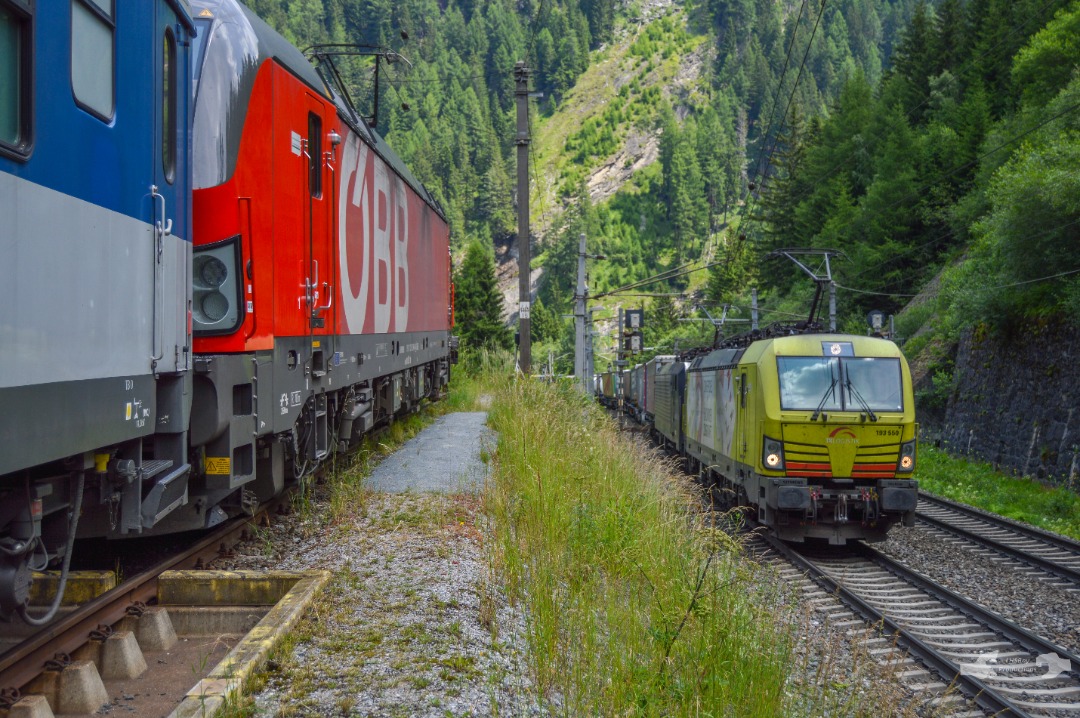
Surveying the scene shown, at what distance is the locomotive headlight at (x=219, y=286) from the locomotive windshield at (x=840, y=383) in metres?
7.15

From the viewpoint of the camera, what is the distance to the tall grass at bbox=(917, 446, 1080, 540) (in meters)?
16.0

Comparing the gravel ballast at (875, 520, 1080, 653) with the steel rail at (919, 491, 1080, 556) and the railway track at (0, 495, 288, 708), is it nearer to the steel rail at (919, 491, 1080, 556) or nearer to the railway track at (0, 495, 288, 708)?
the steel rail at (919, 491, 1080, 556)

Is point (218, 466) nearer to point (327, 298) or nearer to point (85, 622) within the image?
point (85, 622)

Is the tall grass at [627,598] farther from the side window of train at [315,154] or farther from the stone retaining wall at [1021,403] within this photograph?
the stone retaining wall at [1021,403]

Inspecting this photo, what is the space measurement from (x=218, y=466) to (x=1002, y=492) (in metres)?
17.0

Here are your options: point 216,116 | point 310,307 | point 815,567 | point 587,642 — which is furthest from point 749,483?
point 216,116

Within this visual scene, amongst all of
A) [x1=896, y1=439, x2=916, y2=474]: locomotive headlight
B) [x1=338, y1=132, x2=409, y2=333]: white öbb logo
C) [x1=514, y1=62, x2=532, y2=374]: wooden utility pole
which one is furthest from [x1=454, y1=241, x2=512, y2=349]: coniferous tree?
[x1=896, y1=439, x2=916, y2=474]: locomotive headlight

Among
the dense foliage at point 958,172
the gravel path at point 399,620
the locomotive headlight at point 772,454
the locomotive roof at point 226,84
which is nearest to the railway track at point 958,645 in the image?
the locomotive headlight at point 772,454

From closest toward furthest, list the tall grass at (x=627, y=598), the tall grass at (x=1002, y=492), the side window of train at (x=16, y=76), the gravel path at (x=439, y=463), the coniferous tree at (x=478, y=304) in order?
1. the side window of train at (x=16, y=76)
2. the tall grass at (x=627, y=598)
3. the gravel path at (x=439, y=463)
4. the tall grass at (x=1002, y=492)
5. the coniferous tree at (x=478, y=304)

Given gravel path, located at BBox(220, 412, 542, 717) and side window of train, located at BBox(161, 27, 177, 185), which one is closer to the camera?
gravel path, located at BBox(220, 412, 542, 717)

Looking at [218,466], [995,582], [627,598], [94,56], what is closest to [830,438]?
[995,582]

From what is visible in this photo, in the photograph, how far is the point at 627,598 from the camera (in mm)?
6188

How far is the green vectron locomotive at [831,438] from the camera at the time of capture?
11.2 metres

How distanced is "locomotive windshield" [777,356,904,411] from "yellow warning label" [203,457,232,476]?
718cm
